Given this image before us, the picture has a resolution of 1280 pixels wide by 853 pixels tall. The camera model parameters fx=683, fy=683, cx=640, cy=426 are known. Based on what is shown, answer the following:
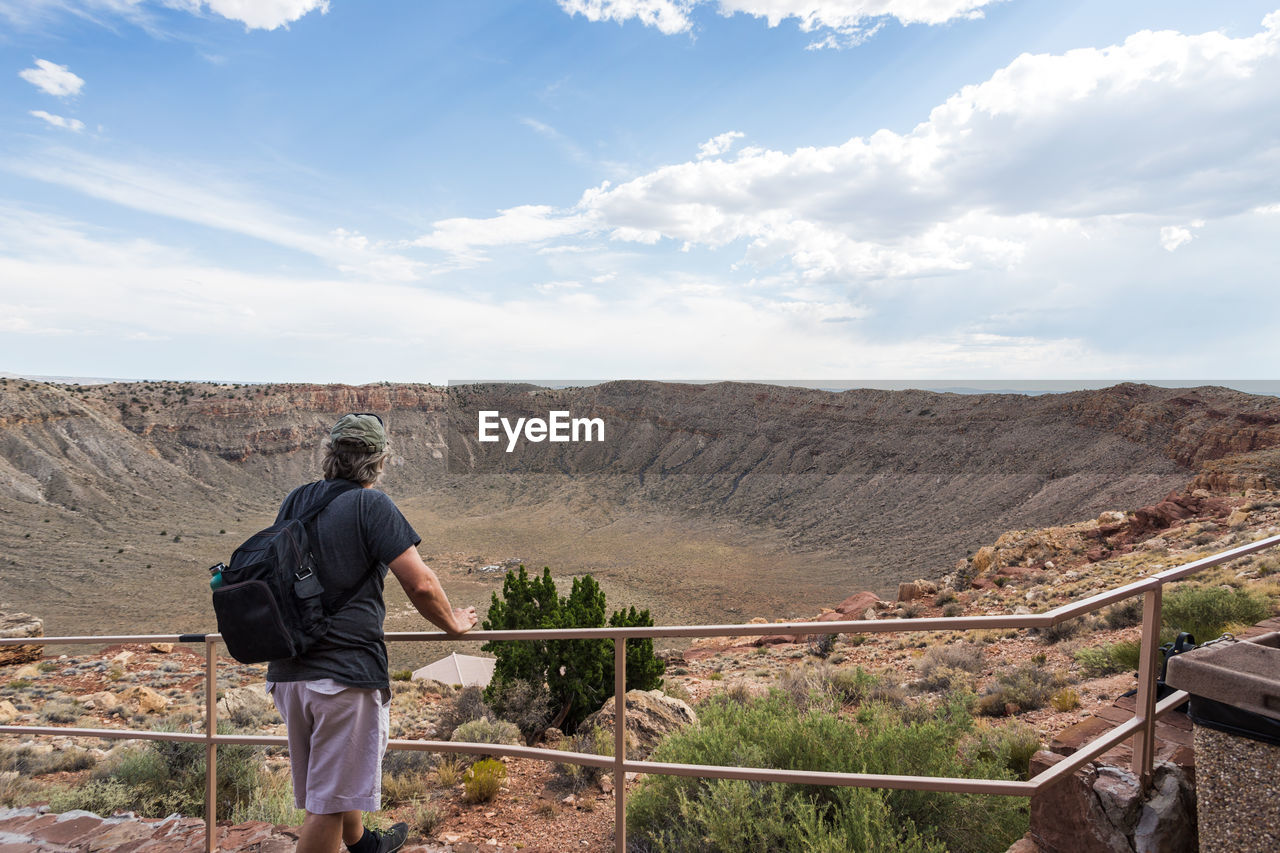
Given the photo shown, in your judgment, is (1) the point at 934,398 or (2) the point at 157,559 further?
(1) the point at 934,398

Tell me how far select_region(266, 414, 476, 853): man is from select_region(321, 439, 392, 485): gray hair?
5cm

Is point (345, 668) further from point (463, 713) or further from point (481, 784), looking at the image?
point (463, 713)

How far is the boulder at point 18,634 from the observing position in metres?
15.1

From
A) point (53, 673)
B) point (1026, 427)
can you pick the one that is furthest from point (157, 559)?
point (1026, 427)

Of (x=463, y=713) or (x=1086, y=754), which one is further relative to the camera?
(x=463, y=713)

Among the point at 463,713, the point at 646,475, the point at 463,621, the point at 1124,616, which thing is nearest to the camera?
the point at 463,621

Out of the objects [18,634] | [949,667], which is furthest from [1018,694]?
[18,634]

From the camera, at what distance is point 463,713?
8195 millimetres

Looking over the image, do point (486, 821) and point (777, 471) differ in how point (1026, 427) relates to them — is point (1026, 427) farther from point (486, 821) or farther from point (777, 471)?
point (486, 821)

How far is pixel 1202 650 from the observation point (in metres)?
2.24

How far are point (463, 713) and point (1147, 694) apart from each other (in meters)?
7.43

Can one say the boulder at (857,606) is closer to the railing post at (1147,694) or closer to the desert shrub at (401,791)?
the desert shrub at (401,791)

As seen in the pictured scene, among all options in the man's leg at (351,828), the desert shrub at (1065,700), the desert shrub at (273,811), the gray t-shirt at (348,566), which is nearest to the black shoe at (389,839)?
the man's leg at (351,828)

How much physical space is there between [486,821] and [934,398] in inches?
1957
